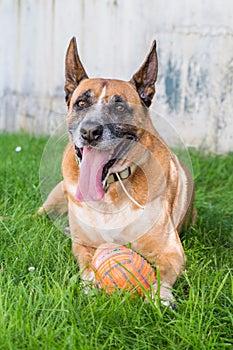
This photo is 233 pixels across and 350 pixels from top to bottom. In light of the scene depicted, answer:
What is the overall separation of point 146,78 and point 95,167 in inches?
21.8

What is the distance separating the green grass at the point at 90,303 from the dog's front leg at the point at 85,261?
1.5 inches

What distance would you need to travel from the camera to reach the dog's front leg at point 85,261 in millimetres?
2594

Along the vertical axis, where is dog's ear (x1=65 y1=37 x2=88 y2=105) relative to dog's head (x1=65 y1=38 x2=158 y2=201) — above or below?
above

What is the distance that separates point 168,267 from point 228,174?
2256 millimetres

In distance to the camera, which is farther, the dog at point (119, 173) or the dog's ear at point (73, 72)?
the dog's ear at point (73, 72)

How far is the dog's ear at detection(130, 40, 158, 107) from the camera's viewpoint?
120 inches

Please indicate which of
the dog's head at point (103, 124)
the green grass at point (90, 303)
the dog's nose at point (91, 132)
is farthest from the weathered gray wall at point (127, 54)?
the dog's nose at point (91, 132)

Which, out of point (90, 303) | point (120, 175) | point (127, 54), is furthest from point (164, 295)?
point (127, 54)

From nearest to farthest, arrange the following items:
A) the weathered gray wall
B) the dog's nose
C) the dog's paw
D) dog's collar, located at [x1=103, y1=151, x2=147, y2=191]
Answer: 1. the dog's paw
2. the dog's nose
3. dog's collar, located at [x1=103, y1=151, x2=147, y2=191]
4. the weathered gray wall

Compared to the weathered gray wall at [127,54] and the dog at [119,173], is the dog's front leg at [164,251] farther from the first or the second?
the weathered gray wall at [127,54]

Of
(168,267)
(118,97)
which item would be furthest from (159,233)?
(118,97)

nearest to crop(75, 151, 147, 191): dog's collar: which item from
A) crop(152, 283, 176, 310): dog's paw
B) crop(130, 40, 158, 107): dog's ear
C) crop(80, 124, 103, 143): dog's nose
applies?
crop(80, 124, 103, 143): dog's nose

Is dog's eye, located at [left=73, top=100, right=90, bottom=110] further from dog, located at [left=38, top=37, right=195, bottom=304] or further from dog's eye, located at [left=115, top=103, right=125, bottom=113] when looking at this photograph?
dog's eye, located at [left=115, top=103, right=125, bottom=113]

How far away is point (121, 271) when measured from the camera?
254 cm
